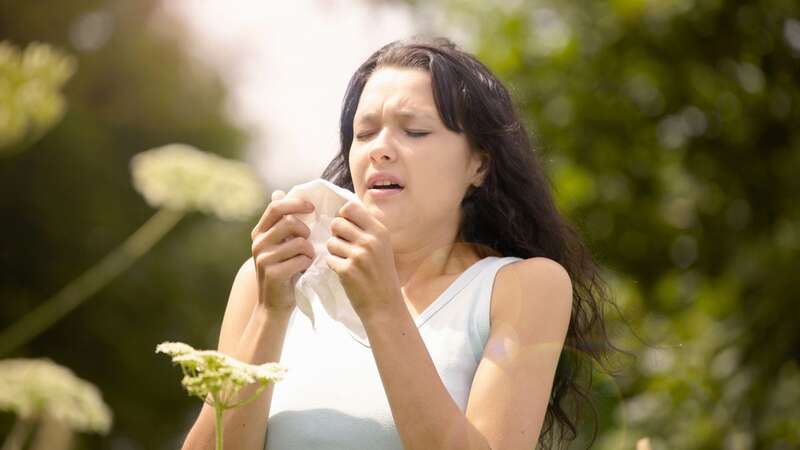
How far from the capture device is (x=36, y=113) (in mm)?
1911

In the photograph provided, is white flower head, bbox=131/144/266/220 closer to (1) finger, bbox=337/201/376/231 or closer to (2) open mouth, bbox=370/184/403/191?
(2) open mouth, bbox=370/184/403/191

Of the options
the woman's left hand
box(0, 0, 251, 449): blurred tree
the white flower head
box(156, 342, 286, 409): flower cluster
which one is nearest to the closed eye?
the woman's left hand

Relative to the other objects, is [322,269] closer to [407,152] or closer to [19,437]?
[407,152]

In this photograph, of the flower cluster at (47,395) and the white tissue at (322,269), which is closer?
the white tissue at (322,269)

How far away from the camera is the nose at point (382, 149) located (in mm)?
1613

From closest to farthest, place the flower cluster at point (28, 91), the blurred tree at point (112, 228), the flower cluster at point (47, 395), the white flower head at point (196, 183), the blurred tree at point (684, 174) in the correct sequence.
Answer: the flower cluster at point (28, 91) < the flower cluster at point (47, 395) < the white flower head at point (196, 183) < the blurred tree at point (684, 174) < the blurred tree at point (112, 228)

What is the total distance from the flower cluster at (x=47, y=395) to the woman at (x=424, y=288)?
2.48ft

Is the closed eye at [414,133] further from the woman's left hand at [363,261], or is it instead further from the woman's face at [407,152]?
the woman's left hand at [363,261]

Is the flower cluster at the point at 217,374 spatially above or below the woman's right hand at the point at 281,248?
below

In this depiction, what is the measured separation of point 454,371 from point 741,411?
249 cm

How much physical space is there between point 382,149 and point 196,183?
156 cm

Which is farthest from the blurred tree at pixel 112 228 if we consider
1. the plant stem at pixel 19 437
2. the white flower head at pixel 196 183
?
the plant stem at pixel 19 437

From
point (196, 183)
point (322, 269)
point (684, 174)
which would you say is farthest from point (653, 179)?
point (322, 269)

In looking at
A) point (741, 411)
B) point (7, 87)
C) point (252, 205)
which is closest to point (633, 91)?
point (741, 411)
